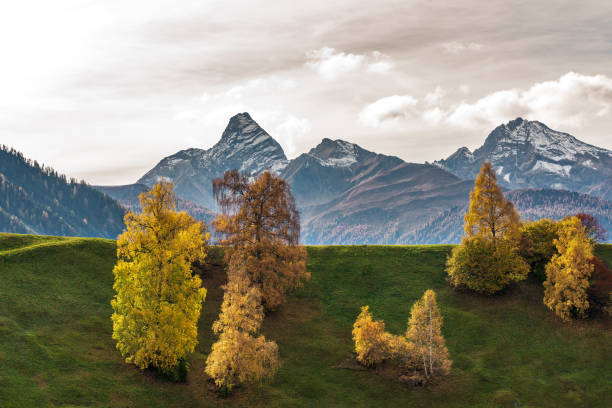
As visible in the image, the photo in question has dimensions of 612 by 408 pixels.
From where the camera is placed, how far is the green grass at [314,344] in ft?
131

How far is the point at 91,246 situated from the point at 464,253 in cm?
5571

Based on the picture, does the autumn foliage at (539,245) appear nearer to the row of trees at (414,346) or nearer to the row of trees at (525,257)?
the row of trees at (525,257)

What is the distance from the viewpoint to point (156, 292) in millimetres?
42500

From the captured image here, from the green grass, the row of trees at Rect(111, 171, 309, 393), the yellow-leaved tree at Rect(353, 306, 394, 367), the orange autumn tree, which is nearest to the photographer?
the green grass

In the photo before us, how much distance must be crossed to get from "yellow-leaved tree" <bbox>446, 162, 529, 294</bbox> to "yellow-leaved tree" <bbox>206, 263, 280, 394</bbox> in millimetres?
36243

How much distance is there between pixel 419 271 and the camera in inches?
2970

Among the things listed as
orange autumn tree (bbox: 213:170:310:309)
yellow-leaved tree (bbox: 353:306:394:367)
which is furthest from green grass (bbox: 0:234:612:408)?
orange autumn tree (bbox: 213:170:310:309)

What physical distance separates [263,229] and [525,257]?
4178 centimetres

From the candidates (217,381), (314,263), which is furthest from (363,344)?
(314,263)

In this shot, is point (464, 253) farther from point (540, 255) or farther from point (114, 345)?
point (114, 345)

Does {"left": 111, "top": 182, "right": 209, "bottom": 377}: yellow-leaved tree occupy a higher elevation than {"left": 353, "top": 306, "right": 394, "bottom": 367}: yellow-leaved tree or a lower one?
higher

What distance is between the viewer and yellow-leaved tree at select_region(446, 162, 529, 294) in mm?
66500

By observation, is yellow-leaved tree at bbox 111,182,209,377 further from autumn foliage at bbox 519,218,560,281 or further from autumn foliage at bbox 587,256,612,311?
autumn foliage at bbox 519,218,560,281

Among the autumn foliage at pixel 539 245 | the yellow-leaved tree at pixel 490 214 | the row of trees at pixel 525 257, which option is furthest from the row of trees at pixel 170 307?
the autumn foliage at pixel 539 245
